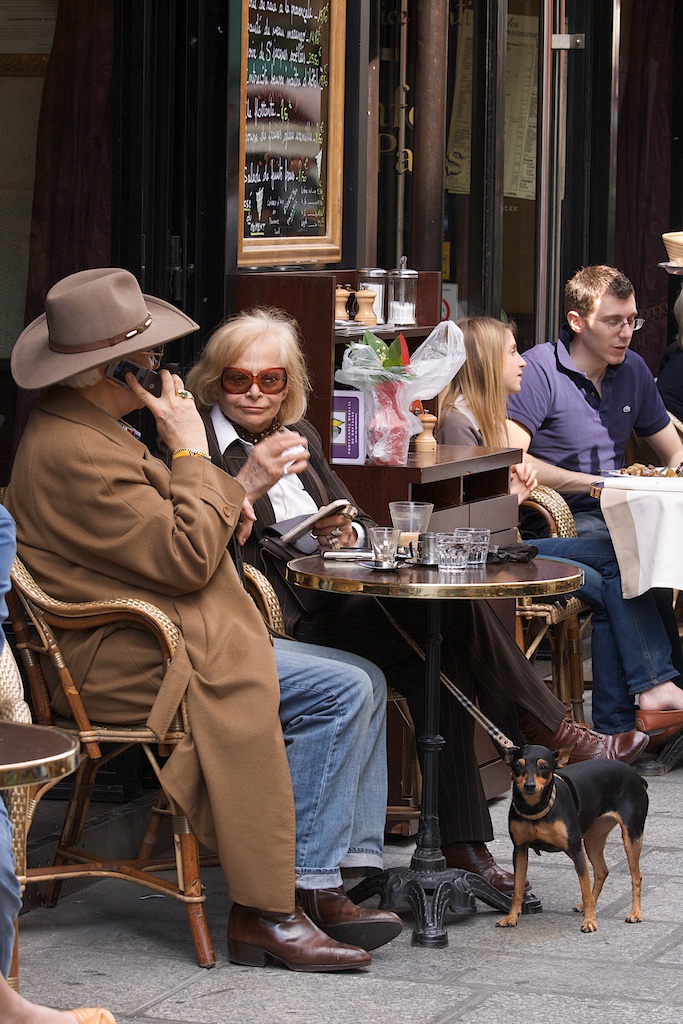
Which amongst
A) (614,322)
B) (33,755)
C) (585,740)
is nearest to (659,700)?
(585,740)

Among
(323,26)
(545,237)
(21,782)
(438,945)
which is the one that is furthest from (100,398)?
(545,237)

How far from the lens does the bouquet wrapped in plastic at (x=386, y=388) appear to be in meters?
4.82

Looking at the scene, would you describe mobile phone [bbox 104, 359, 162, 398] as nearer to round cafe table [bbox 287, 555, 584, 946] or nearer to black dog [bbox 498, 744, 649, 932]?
round cafe table [bbox 287, 555, 584, 946]

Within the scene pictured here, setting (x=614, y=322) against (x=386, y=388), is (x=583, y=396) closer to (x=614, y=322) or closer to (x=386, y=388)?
(x=614, y=322)

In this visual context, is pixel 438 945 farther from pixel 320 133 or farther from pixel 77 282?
pixel 320 133

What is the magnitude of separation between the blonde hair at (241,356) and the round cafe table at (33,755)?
234 centimetres

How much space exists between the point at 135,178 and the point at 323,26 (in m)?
1.24

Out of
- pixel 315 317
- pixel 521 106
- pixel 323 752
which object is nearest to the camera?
pixel 323 752

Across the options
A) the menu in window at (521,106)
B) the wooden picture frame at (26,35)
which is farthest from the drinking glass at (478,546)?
the menu in window at (521,106)

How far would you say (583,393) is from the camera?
6617 millimetres

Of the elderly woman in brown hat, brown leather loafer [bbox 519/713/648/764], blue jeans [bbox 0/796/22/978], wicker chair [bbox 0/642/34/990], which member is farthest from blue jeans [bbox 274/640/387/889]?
blue jeans [bbox 0/796/22/978]

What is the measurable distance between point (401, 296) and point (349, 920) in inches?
97.0

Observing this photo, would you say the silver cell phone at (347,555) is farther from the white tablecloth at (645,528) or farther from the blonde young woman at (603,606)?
the white tablecloth at (645,528)

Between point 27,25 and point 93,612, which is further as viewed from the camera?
point 27,25
